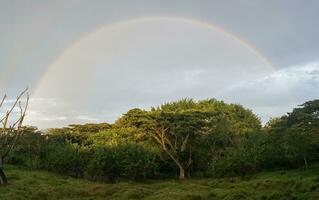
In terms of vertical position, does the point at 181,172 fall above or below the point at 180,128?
below

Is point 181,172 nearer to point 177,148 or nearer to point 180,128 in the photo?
point 177,148

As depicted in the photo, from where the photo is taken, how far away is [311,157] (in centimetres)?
7512

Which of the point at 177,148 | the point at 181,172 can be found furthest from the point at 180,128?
the point at 181,172

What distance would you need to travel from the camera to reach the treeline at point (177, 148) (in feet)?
250

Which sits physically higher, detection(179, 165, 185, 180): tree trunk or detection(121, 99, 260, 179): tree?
detection(121, 99, 260, 179): tree

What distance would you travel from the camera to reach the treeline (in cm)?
7625

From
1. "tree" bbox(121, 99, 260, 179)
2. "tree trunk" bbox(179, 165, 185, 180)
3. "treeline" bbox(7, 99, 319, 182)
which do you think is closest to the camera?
"treeline" bbox(7, 99, 319, 182)

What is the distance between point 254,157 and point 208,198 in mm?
32576

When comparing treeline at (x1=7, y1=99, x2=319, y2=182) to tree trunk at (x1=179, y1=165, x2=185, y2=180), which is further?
tree trunk at (x1=179, y1=165, x2=185, y2=180)

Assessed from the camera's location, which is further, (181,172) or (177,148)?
(177,148)

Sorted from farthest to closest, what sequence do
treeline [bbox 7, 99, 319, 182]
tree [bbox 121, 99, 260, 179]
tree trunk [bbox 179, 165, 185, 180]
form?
tree [bbox 121, 99, 260, 179] → tree trunk [bbox 179, 165, 185, 180] → treeline [bbox 7, 99, 319, 182]

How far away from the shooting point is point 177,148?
304 feet

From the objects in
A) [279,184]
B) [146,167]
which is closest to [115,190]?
[279,184]

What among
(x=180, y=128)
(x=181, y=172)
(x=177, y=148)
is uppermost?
(x=180, y=128)
